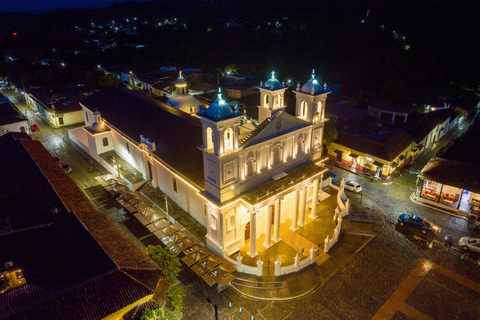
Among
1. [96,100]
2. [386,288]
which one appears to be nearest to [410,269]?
[386,288]

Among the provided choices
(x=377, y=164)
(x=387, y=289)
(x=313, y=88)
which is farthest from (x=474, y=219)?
(x=313, y=88)

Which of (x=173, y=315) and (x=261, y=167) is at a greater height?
(x=261, y=167)

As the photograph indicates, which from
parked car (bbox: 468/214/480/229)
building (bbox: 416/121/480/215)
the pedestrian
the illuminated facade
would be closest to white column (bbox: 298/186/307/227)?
the illuminated facade

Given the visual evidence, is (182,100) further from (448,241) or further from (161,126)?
(448,241)

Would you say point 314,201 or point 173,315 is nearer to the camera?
point 173,315

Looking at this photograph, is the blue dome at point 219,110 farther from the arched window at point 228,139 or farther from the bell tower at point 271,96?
the bell tower at point 271,96

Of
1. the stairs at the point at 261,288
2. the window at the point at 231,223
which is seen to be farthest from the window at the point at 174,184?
the stairs at the point at 261,288

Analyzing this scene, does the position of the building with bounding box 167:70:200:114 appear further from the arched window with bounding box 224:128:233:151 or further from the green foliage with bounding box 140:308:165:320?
the green foliage with bounding box 140:308:165:320

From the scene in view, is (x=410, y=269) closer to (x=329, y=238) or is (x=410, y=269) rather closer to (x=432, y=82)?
(x=329, y=238)
